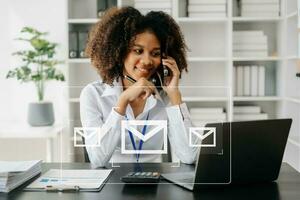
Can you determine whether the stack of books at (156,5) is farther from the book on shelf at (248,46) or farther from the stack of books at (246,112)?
the stack of books at (246,112)

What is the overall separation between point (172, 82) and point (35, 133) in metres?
1.53

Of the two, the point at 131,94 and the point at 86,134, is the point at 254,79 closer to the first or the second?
the point at 131,94

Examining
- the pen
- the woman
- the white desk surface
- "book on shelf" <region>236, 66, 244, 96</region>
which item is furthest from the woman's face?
"book on shelf" <region>236, 66, 244, 96</region>

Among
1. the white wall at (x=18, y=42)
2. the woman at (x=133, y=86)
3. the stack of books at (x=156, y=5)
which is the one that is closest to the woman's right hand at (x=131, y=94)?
the woman at (x=133, y=86)

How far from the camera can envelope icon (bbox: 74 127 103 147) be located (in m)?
1.12

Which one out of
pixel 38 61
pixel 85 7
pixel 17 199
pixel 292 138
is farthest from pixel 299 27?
pixel 17 199

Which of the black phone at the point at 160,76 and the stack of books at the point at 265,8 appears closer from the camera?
the black phone at the point at 160,76

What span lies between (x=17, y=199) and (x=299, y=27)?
7.12 ft

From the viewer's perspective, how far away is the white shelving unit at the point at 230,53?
2734 mm

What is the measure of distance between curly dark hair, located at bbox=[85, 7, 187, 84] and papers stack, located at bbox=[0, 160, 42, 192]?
1.18ft

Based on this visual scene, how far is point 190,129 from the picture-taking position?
1.11 metres

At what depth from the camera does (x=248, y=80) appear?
9.18ft

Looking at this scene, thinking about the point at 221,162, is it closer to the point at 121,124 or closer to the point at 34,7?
the point at 121,124

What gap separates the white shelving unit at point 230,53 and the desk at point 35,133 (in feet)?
1.12
